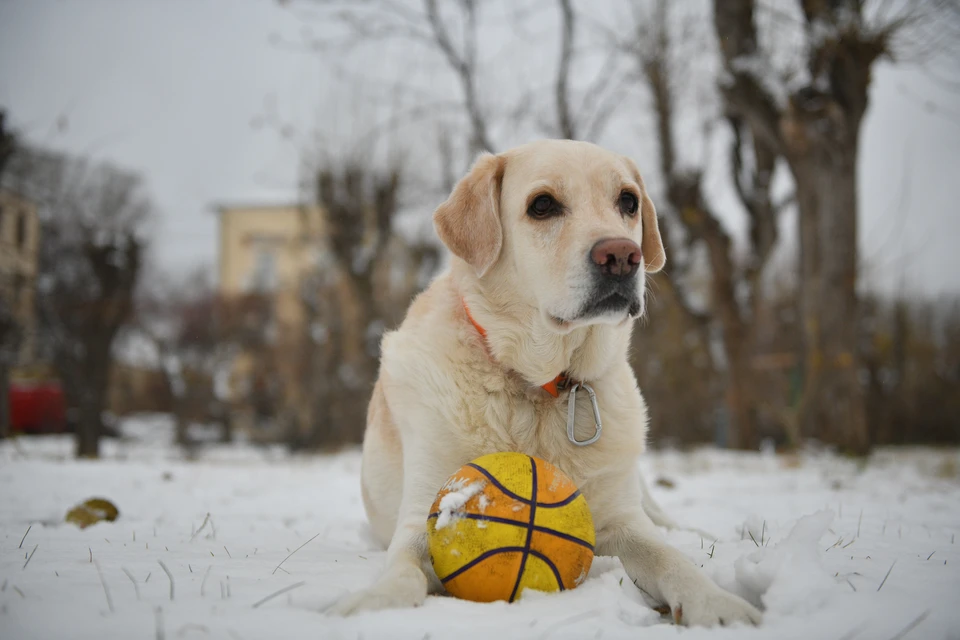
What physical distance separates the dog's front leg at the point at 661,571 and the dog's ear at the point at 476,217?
1221 mm

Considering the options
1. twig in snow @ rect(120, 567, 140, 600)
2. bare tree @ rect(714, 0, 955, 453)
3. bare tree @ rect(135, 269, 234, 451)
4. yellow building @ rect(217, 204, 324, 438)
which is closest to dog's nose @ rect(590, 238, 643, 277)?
twig in snow @ rect(120, 567, 140, 600)

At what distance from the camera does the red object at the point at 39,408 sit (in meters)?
14.8

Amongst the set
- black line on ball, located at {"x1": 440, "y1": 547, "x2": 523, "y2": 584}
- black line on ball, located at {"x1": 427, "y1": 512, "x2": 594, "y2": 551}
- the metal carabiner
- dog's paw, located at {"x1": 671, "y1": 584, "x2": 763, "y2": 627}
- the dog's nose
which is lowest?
dog's paw, located at {"x1": 671, "y1": 584, "x2": 763, "y2": 627}

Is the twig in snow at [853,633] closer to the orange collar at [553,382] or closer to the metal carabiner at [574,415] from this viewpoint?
the metal carabiner at [574,415]

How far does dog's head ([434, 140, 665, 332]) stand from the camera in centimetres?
262

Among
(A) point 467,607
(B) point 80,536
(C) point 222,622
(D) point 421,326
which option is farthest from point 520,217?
(B) point 80,536

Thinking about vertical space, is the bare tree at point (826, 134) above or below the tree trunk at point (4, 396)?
above

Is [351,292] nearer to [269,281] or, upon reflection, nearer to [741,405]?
[741,405]

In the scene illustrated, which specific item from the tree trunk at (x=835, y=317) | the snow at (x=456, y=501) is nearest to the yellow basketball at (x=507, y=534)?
the snow at (x=456, y=501)

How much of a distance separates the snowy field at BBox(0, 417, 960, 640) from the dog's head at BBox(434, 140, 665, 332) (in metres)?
1.06

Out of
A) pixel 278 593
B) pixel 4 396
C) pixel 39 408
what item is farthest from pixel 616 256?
pixel 39 408

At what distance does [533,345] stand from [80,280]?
9967 mm

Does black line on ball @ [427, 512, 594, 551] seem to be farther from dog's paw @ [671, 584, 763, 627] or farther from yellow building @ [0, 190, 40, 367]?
yellow building @ [0, 190, 40, 367]

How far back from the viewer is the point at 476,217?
305 centimetres
